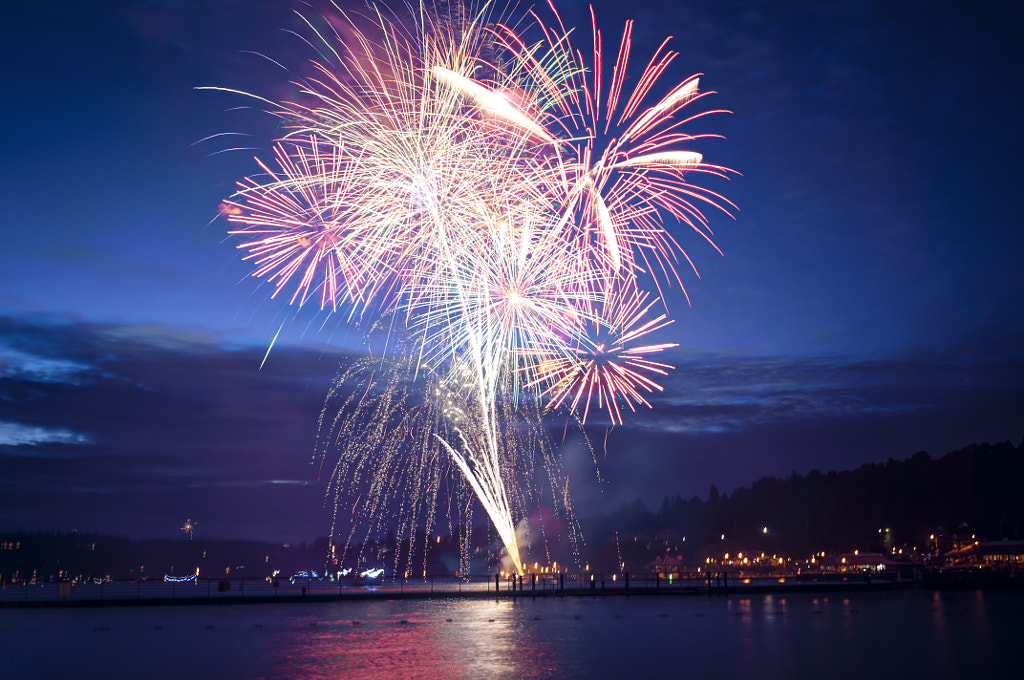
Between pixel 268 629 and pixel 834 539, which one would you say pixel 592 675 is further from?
pixel 834 539

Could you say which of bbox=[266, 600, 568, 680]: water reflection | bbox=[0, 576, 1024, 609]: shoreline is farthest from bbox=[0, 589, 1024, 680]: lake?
bbox=[0, 576, 1024, 609]: shoreline

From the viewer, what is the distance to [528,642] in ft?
72.8

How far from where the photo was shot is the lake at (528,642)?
16.8 m

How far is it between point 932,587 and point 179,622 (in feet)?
175

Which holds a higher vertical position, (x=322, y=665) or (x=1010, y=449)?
(x=1010, y=449)

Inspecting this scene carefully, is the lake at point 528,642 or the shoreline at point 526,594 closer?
the lake at point 528,642

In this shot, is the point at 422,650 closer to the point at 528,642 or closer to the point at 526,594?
the point at 528,642

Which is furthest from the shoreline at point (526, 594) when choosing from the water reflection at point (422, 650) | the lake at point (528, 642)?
the water reflection at point (422, 650)

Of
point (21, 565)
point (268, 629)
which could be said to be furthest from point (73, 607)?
point (21, 565)

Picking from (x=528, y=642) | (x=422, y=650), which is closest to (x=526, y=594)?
(x=528, y=642)

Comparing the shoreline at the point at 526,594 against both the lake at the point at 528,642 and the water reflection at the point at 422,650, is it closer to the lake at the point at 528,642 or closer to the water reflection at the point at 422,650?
the lake at the point at 528,642

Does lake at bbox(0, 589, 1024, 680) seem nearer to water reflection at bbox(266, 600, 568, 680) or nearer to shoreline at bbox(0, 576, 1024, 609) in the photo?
water reflection at bbox(266, 600, 568, 680)

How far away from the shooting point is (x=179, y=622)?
31844 millimetres

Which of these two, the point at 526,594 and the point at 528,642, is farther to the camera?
the point at 526,594
